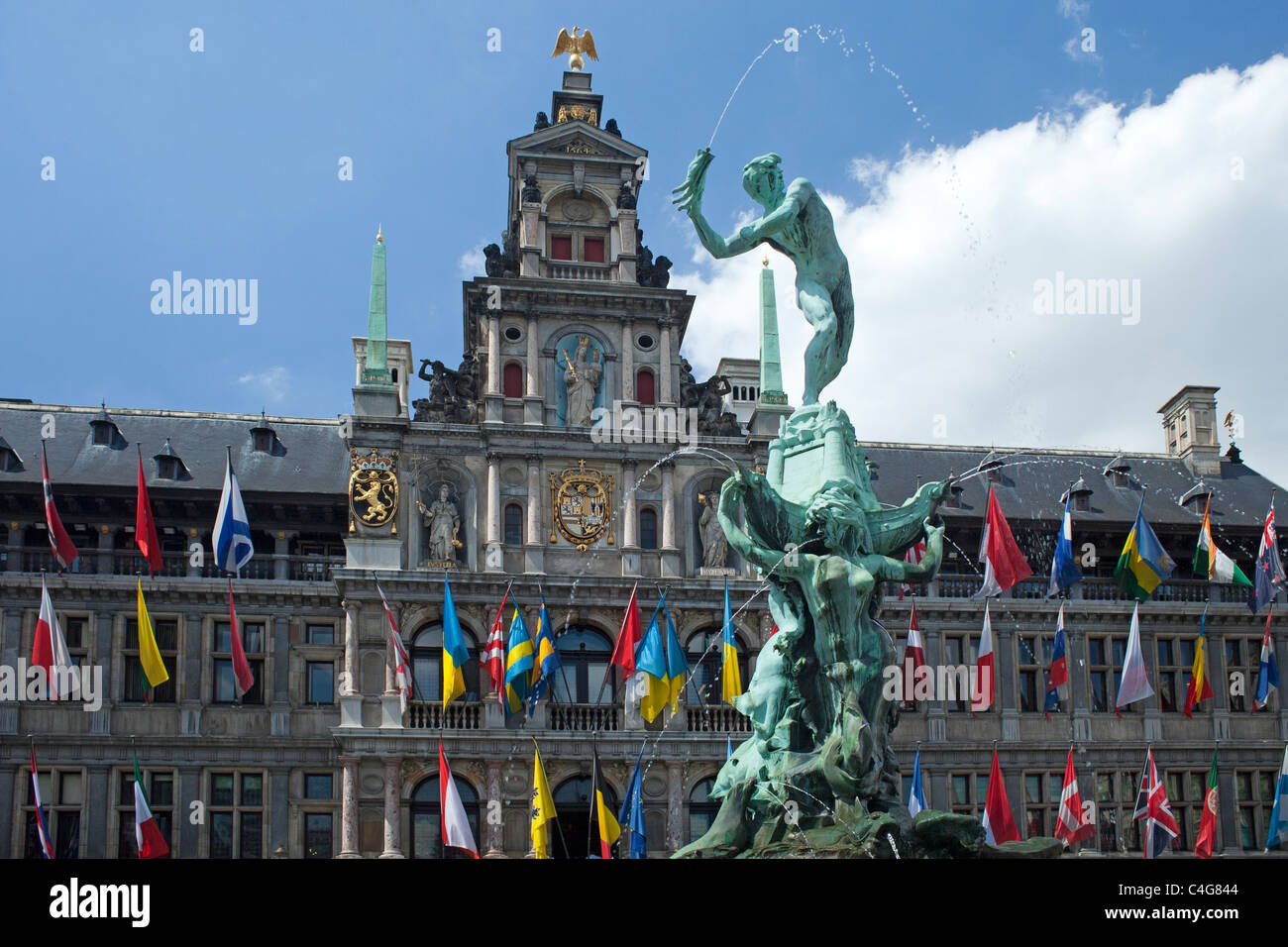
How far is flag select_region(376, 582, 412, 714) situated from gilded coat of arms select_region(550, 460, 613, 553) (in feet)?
14.9

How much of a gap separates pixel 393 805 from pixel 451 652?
159 inches

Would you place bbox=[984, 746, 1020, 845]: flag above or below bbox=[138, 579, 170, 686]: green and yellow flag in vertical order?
below

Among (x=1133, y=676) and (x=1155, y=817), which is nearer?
(x=1155, y=817)

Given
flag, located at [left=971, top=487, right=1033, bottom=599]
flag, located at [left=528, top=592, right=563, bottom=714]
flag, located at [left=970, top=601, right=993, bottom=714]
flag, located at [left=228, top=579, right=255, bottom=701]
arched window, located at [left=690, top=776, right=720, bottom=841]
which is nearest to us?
flag, located at [left=228, top=579, right=255, bottom=701]

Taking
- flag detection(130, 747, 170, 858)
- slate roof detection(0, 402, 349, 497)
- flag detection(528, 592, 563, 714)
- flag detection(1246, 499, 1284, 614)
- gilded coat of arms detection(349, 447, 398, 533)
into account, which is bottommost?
flag detection(130, 747, 170, 858)

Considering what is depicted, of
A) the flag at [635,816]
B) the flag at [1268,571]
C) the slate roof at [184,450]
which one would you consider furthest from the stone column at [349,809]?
the flag at [1268,571]

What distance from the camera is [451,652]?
→ 3588 cm

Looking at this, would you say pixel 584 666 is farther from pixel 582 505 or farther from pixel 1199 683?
pixel 1199 683

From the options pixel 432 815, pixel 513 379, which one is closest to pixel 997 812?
pixel 432 815

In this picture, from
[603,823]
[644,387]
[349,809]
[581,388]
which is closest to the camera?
[603,823]

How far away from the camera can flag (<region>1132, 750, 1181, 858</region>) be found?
3712 cm

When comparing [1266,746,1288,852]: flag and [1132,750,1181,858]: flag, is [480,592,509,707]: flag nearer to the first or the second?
[1132,750,1181,858]: flag

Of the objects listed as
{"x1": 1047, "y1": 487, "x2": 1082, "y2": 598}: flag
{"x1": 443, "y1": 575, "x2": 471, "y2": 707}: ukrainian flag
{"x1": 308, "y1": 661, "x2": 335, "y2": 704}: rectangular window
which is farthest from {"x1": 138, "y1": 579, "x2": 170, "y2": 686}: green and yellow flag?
{"x1": 1047, "y1": 487, "x2": 1082, "y2": 598}: flag
